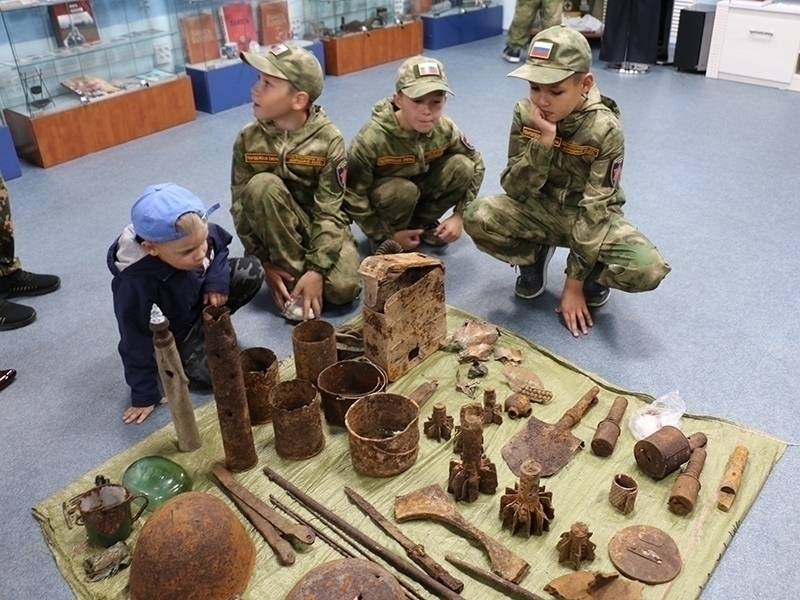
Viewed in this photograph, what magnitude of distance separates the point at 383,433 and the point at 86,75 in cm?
399

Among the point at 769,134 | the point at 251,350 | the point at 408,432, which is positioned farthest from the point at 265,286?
the point at 769,134

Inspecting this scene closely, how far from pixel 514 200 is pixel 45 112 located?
3.26 metres

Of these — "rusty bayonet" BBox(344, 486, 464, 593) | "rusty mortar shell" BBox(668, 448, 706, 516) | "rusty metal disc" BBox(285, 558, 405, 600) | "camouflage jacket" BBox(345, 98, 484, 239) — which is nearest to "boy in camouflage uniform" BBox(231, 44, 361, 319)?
"camouflage jacket" BBox(345, 98, 484, 239)

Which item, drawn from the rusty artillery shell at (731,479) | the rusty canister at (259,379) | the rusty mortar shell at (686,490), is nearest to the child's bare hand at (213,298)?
the rusty canister at (259,379)

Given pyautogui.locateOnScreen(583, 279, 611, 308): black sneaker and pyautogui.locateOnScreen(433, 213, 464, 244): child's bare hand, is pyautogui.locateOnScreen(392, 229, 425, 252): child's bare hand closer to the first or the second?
pyautogui.locateOnScreen(433, 213, 464, 244): child's bare hand

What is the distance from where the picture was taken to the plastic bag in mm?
2336

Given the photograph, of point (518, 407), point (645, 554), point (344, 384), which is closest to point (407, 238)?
point (344, 384)

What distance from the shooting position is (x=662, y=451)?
6.90ft

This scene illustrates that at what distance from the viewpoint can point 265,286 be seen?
3.32 m

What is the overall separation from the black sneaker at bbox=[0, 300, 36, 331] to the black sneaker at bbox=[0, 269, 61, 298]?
127 mm

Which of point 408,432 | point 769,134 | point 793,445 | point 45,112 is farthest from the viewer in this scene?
point 769,134

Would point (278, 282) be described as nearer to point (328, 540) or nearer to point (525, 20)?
point (328, 540)

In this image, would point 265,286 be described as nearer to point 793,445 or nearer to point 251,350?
point 251,350

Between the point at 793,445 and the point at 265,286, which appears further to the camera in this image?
the point at 265,286
